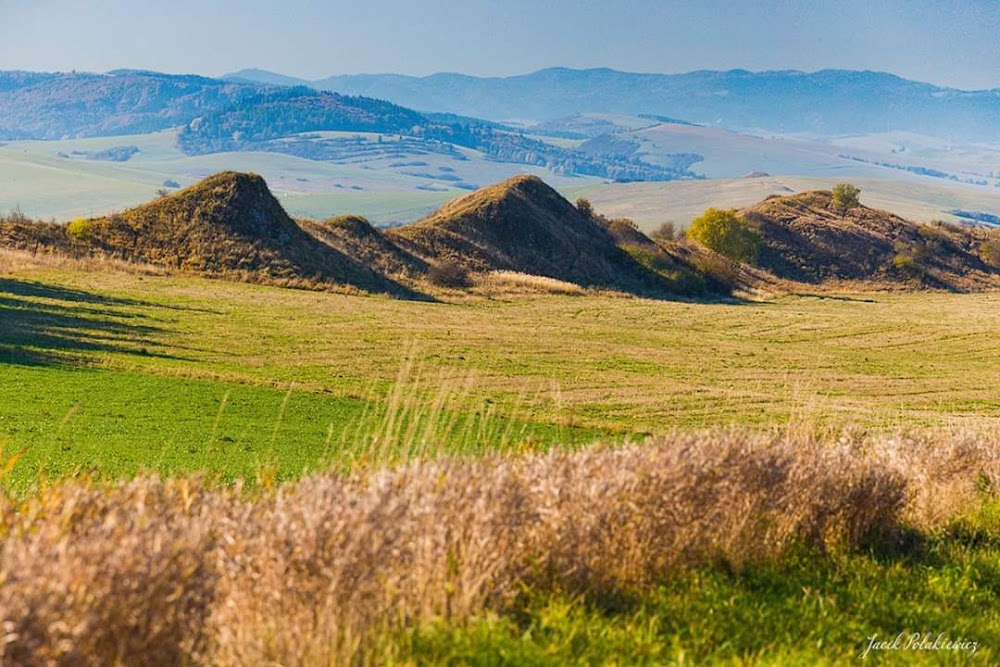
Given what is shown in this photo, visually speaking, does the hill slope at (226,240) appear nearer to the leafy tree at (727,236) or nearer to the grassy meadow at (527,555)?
the leafy tree at (727,236)

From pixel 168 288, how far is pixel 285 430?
37.9 meters

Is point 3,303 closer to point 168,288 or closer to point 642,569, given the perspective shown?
point 168,288

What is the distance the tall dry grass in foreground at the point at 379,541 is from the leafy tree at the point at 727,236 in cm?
10852

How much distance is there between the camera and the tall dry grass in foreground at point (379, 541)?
5.20 metres

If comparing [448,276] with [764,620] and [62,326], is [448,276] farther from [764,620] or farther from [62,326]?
[764,620]

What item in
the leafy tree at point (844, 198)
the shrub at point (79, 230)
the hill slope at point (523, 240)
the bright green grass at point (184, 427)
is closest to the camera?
the bright green grass at point (184, 427)

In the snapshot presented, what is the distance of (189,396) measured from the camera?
1086 inches

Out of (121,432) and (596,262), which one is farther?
(596,262)

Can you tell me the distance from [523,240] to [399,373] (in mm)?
81015

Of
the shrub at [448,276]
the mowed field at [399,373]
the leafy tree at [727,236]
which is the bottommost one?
the mowed field at [399,373]

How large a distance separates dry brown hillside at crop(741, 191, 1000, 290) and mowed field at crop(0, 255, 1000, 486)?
168 feet

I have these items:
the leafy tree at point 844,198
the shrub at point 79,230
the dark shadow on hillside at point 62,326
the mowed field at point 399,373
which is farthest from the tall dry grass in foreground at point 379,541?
the leafy tree at point 844,198

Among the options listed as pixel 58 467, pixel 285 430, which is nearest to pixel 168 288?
pixel 285 430

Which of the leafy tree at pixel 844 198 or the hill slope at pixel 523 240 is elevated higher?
the leafy tree at pixel 844 198
